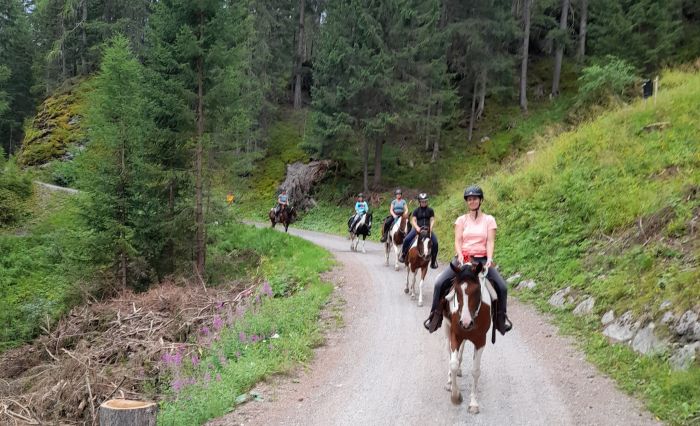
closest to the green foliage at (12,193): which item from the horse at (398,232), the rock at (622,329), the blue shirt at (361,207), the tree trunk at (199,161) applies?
the tree trunk at (199,161)

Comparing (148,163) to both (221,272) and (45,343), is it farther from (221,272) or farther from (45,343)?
(45,343)

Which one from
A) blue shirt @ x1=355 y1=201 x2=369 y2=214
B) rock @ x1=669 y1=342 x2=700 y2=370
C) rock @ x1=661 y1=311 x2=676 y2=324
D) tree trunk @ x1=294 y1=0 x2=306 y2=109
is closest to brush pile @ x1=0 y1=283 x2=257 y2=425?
blue shirt @ x1=355 y1=201 x2=369 y2=214

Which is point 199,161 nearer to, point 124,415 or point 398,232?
point 398,232

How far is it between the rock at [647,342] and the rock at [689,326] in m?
0.30

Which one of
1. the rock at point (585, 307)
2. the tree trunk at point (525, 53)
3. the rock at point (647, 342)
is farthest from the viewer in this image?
the tree trunk at point (525, 53)

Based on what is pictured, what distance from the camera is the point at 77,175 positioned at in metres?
16.2

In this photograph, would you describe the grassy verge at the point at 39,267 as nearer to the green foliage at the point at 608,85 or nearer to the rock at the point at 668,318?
the rock at the point at 668,318

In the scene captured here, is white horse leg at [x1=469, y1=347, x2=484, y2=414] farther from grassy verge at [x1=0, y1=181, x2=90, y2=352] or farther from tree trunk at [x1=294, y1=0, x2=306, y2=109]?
tree trunk at [x1=294, y1=0, x2=306, y2=109]

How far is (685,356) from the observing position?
19.1 ft

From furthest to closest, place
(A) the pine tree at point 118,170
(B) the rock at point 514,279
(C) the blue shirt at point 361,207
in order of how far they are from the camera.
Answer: (C) the blue shirt at point 361,207 → (A) the pine tree at point 118,170 → (B) the rock at point 514,279

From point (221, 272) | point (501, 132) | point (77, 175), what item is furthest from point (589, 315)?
point (501, 132)

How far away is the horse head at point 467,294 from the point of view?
16.7 feet

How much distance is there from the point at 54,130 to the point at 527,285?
128 ft

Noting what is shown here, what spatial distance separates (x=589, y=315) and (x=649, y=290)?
3.81 ft
